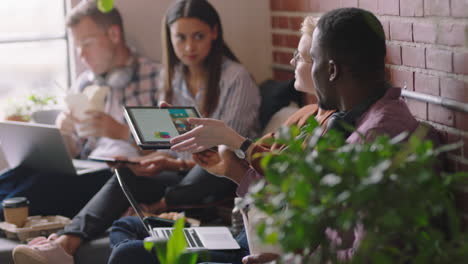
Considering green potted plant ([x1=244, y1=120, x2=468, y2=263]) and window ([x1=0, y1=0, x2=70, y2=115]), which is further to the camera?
window ([x1=0, y1=0, x2=70, y2=115])

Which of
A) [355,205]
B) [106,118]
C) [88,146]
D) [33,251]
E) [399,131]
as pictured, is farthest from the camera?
[88,146]

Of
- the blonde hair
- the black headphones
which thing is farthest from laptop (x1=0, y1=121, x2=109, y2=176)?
the blonde hair

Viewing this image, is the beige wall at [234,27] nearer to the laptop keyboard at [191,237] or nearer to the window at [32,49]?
the window at [32,49]

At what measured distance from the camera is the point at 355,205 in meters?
1.18

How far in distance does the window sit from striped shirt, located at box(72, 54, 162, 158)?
0.33 m

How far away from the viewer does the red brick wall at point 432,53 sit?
1.92 m

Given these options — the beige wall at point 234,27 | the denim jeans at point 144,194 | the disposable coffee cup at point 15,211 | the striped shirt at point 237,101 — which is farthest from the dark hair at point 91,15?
the disposable coffee cup at point 15,211

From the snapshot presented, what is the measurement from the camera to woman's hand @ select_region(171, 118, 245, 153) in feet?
7.14

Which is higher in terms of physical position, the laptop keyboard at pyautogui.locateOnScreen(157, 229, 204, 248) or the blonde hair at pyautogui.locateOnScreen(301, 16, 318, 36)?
the blonde hair at pyautogui.locateOnScreen(301, 16, 318, 36)

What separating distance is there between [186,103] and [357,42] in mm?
1434

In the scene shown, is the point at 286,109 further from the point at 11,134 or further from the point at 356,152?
the point at 356,152

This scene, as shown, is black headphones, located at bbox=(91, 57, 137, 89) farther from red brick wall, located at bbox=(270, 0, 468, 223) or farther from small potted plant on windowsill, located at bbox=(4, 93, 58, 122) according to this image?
red brick wall, located at bbox=(270, 0, 468, 223)

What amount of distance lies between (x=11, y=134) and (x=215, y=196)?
0.87 meters

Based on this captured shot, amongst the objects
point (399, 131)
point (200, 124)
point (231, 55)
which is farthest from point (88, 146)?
point (399, 131)
